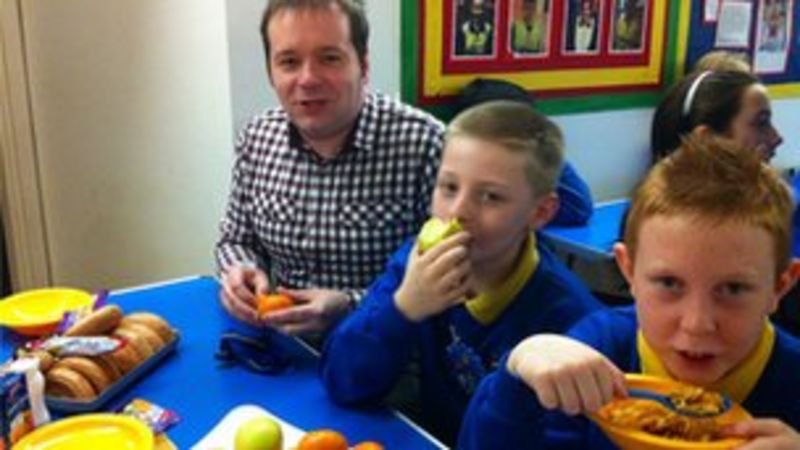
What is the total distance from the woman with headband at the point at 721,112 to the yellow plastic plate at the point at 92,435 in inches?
73.4

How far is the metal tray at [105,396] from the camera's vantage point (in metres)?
1.25

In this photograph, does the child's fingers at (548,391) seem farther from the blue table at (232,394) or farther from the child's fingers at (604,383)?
the blue table at (232,394)

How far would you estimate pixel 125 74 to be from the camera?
276 cm

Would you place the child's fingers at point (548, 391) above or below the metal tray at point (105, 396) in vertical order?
above

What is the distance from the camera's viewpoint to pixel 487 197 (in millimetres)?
1298

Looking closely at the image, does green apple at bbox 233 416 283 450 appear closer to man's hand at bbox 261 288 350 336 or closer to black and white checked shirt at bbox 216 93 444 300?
man's hand at bbox 261 288 350 336

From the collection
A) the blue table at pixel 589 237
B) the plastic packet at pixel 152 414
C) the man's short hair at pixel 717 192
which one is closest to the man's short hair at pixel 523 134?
the man's short hair at pixel 717 192

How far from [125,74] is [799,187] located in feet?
7.67

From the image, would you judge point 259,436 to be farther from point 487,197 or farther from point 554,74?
point 554,74

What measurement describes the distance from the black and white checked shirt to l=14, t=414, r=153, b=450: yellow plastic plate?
0.70m

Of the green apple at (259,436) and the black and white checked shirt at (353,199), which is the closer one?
the green apple at (259,436)

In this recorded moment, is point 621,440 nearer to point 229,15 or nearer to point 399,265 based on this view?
point 399,265

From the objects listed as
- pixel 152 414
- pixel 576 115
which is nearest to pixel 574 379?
pixel 152 414

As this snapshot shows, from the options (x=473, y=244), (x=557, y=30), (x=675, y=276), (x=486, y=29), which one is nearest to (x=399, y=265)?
(x=473, y=244)
